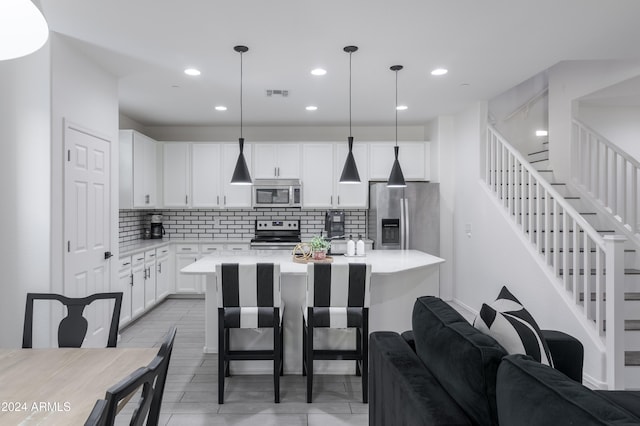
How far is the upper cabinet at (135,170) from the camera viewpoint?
201 inches

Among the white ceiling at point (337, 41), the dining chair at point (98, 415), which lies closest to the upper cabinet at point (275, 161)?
the white ceiling at point (337, 41)

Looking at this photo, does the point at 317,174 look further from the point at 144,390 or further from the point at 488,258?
the point at 144,390

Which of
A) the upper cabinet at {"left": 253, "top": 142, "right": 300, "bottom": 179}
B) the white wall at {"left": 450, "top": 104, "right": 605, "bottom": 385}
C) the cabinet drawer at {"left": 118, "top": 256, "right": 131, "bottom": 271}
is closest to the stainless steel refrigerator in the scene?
the white wall at {"left": 450, "top": 104, "right": 605, "bottom": 385}

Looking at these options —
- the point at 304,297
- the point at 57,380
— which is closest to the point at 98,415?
the point at 57,380

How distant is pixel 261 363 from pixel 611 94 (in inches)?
191

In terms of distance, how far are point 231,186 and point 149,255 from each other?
161 centimetres

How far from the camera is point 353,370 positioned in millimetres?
3256

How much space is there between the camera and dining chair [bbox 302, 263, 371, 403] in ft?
9.12

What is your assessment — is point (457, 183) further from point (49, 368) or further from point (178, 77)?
point (49, 368)

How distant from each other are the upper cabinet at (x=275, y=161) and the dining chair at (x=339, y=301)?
342cm

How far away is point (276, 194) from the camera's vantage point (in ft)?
19.5

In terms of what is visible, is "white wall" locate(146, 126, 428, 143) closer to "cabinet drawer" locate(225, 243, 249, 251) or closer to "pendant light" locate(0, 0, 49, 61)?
"cabinet drawer" locate(225, 243, 249, 251)

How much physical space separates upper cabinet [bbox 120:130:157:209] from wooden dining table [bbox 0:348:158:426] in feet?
12.3

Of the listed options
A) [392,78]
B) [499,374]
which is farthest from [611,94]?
[499,374]
